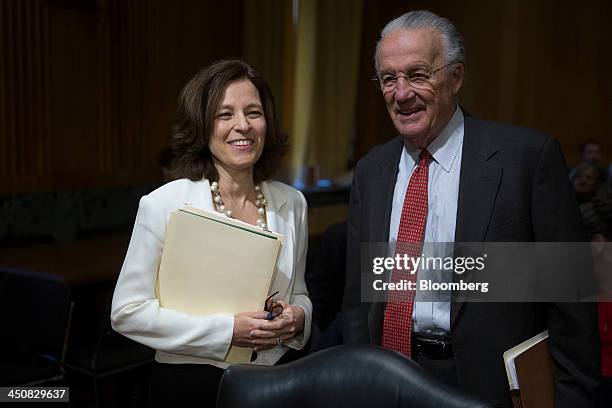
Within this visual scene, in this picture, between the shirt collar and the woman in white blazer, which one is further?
the shirt collar

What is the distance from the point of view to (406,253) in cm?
185

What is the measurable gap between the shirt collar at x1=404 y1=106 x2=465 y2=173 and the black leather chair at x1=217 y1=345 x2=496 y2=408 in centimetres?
58

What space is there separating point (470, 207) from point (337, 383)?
0.57 meters

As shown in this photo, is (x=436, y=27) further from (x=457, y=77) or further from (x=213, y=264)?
(x=213, y=264)

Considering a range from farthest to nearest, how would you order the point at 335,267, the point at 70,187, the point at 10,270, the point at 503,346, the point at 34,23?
the point at 70,187 → the point at 34,23 → the point at 10,270 → the point at 335,267 → the point at 503,346

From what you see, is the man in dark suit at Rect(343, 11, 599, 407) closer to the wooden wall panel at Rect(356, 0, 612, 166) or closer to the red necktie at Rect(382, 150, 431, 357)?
the red necktie at Rect(382, 150, 431, 357)

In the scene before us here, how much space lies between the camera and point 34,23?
4.73 meters

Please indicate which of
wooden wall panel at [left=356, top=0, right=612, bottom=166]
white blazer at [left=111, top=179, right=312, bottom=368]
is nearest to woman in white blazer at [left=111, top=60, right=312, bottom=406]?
white blazer at [left=111, top=179, right=312, bottom=368]

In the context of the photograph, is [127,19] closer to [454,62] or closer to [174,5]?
[174,5]

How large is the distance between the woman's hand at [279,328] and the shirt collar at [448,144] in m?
0.54

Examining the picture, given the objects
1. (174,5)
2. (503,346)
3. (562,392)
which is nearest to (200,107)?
(503,346)

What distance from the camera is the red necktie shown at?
1.82 m

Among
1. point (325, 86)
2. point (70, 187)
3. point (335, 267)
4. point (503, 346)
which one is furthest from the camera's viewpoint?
point (325, 86)

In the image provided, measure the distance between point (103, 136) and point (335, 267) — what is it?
318 centimetres
